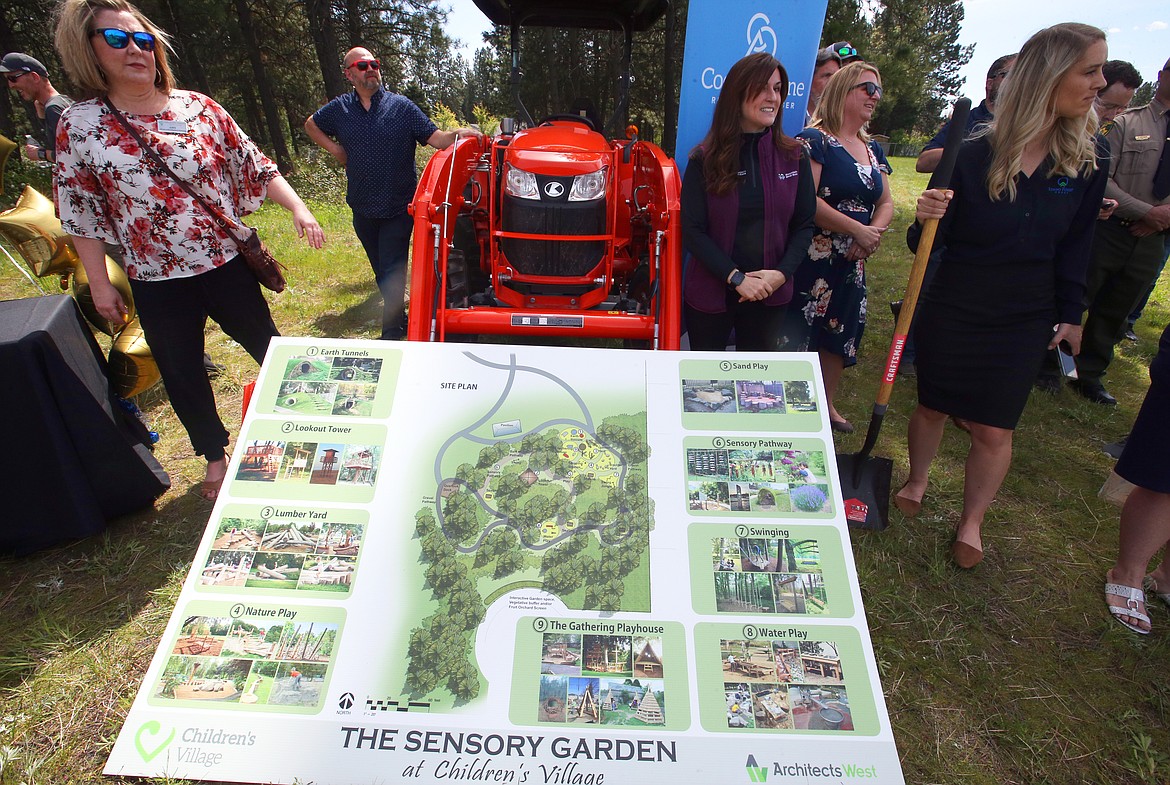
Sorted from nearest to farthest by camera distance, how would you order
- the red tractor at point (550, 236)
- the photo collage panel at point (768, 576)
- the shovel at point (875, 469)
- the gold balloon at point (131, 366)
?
the photo collage panel at point (768, 576)
the shovel at point (875, 469)
the gold balloon at point (131, 366)
the red tractor at point (550, 236)

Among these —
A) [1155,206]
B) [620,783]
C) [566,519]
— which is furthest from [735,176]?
[1155,206]

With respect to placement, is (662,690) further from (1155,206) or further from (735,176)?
(1155,206)

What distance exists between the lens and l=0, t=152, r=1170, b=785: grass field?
1911 millimetres

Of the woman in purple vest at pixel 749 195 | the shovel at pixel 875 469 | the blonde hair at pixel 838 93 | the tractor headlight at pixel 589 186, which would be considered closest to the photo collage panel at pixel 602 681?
the shovel at pixel 875 469

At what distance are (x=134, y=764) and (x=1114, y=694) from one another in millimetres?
3083

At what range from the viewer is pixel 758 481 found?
73.7 inches

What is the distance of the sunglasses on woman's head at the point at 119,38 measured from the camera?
6.80 ft

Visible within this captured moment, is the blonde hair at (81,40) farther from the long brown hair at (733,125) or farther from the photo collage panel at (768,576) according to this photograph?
the photo collage panel at (768,576)

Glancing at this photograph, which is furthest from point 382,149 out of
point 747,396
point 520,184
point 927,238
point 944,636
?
point 944,636

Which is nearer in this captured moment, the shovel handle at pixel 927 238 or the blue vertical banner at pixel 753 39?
the shovel handle at pixel 927 238

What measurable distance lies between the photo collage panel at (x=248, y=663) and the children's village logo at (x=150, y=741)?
0.07 m

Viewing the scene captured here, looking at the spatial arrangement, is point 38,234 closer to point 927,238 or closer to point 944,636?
point 927,238

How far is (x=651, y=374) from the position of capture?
6.65 ft

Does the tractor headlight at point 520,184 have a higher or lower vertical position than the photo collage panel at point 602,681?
higher
